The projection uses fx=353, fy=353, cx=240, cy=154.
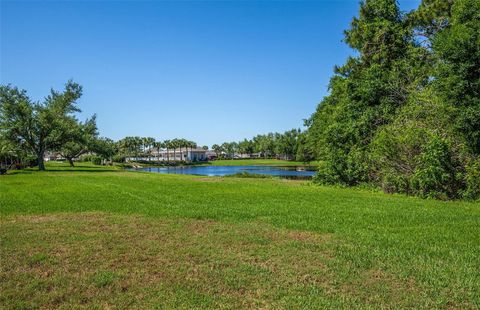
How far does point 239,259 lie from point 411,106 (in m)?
17.2

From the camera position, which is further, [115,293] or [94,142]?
[94,142]

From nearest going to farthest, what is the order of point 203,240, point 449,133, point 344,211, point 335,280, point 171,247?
point 335,280
point 171,247
point 203,240
point 344,211
point 449,133

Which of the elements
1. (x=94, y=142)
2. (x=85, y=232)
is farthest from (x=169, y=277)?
(x=94, y=142)

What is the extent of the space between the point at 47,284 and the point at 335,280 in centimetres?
435

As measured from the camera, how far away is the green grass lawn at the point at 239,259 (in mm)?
4844

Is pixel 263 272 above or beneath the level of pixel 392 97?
beneath

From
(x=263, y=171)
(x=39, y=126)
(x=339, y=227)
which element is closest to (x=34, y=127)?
(x=39, y=126)

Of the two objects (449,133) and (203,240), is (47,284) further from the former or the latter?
(449,133)

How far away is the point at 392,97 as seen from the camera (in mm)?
22172

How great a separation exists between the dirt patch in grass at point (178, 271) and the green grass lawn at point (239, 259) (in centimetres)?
2

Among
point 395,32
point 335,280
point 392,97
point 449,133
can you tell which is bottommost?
point 335,280

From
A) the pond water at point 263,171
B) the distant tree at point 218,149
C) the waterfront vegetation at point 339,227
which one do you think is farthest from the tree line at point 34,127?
the distant tree at point 218,149

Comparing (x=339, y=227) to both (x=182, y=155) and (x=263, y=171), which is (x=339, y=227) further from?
(x=182, y=155)

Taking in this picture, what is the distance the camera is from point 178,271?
583cm
